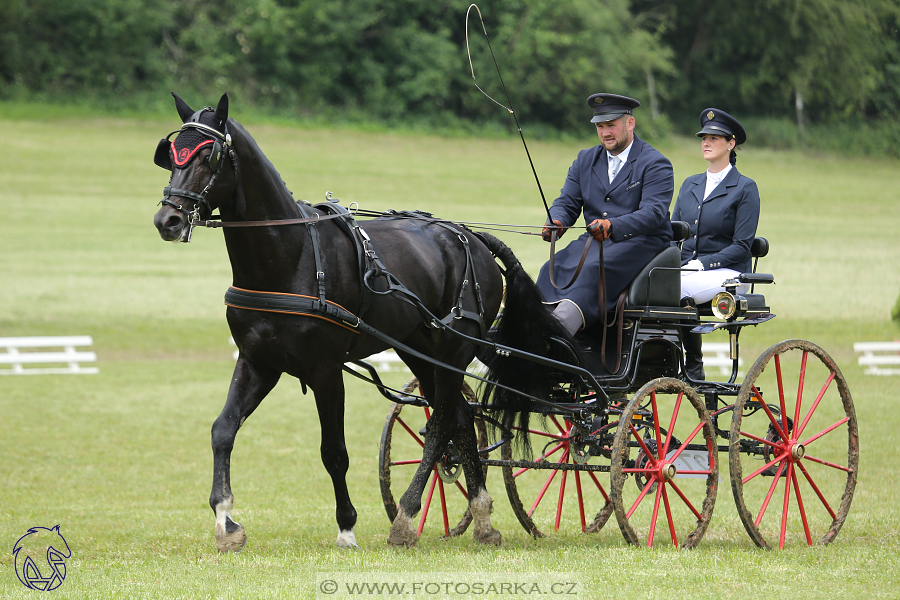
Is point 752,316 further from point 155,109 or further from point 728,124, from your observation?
point 155,109

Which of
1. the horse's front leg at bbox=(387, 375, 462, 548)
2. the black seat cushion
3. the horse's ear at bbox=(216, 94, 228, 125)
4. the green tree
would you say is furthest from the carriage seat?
the green tree

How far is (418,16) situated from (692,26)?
1081cm

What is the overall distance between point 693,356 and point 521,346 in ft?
3.70

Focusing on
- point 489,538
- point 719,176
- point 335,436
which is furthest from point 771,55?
point 335,436

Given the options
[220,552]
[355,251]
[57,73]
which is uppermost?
[57,73]

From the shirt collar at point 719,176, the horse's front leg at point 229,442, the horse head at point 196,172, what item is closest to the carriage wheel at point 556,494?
the horse's front leg at point 229,442

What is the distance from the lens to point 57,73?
29359 mm

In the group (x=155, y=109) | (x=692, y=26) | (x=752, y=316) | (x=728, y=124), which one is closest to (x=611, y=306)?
(x=752, y=316)

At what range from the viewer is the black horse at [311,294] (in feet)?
15.1

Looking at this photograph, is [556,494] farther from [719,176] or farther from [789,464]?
[719,176]

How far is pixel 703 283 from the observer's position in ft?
19.3

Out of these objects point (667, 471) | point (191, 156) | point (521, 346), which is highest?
point (191, 156)

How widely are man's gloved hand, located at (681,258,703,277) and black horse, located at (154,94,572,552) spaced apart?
36.2 inches

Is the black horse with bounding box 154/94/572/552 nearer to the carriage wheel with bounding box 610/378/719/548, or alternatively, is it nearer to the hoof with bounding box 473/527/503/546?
the hoof with bounding box 473/527/503/546
